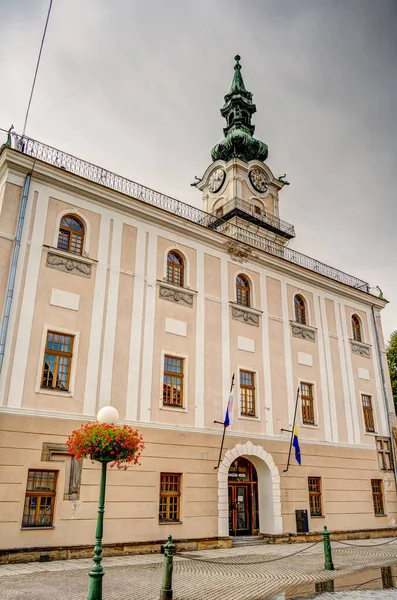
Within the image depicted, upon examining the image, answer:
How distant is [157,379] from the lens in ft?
53.2

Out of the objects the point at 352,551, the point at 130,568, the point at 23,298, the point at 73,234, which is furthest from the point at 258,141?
the point at 130,568

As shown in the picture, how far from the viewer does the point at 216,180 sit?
30.5m

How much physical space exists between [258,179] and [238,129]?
15.2 feet

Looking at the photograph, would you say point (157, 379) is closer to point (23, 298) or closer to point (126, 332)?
point (126, 332)

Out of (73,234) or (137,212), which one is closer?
(73,234)

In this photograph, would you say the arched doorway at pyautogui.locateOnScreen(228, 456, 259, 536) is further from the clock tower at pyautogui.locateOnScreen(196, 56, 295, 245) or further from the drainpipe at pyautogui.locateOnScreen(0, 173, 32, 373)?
the clock tower at pyautogui.locateOnScreen(196, 56, 295, 245)

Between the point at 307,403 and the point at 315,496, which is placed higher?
the point at 307,403

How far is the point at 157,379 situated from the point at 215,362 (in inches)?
104

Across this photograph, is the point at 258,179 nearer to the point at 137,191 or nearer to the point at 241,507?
the point at 137,191

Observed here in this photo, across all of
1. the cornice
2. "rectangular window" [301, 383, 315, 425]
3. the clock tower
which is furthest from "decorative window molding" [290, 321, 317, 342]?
the clock tower

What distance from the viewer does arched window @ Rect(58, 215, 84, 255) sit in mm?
15836

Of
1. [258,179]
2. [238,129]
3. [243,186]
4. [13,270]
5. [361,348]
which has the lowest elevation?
[13,270]

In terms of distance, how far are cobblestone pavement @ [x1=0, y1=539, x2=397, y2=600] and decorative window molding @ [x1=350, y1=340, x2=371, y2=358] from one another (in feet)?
34.3

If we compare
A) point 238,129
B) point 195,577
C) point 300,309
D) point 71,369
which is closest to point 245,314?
point 300,309
